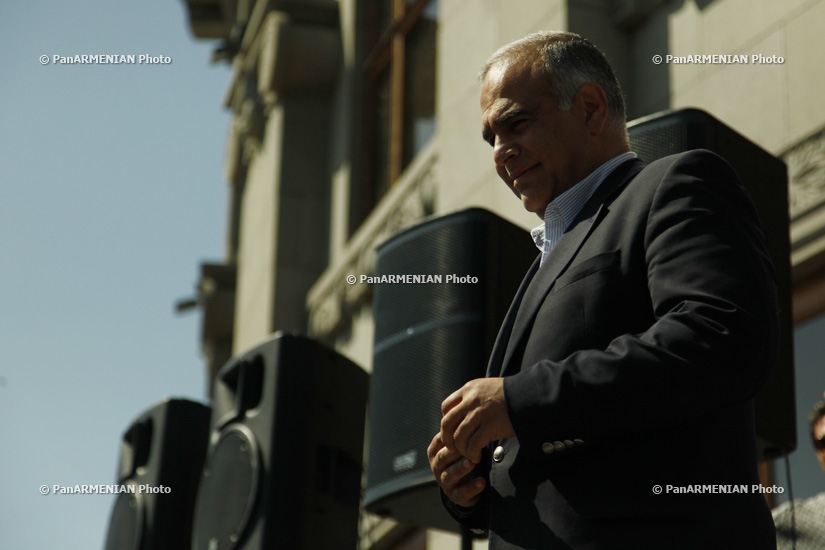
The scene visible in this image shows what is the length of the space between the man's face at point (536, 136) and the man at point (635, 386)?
13 centimetres

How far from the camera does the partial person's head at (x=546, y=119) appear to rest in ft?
8.13

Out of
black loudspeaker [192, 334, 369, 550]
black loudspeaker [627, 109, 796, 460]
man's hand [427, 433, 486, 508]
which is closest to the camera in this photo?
man's hand [427, 433, 486, 508]

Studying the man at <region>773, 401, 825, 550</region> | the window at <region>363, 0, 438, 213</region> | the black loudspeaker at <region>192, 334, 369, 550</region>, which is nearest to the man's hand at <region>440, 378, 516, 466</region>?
the man at <region>773, 401, 825, 550</region>

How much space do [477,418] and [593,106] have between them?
0.72 m

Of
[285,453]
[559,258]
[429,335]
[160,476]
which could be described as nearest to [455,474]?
[559,258]

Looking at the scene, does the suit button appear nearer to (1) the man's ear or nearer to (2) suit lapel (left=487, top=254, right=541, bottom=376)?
(2) suit lapel (left=487, top=254, right=541, bottom=376)

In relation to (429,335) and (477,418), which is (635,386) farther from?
(429,335)

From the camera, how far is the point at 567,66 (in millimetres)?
2508

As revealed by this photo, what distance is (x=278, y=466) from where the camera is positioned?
4340 millimetres

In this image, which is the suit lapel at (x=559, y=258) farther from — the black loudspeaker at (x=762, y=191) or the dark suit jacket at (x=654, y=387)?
the black loudspeaker at (x=762, y=191)

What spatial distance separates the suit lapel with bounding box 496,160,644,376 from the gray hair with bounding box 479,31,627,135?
0.16 m

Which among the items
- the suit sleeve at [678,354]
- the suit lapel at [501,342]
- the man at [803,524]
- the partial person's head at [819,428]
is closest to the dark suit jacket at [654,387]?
the suit sleeve at [678,354]

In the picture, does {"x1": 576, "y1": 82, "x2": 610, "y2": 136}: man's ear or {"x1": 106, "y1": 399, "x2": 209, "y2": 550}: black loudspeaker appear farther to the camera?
{"x1": 106, "y1": 399, "x2": 209, "y2": 550}: black loudspeaker

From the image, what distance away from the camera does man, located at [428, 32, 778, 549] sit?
6.61 feet
